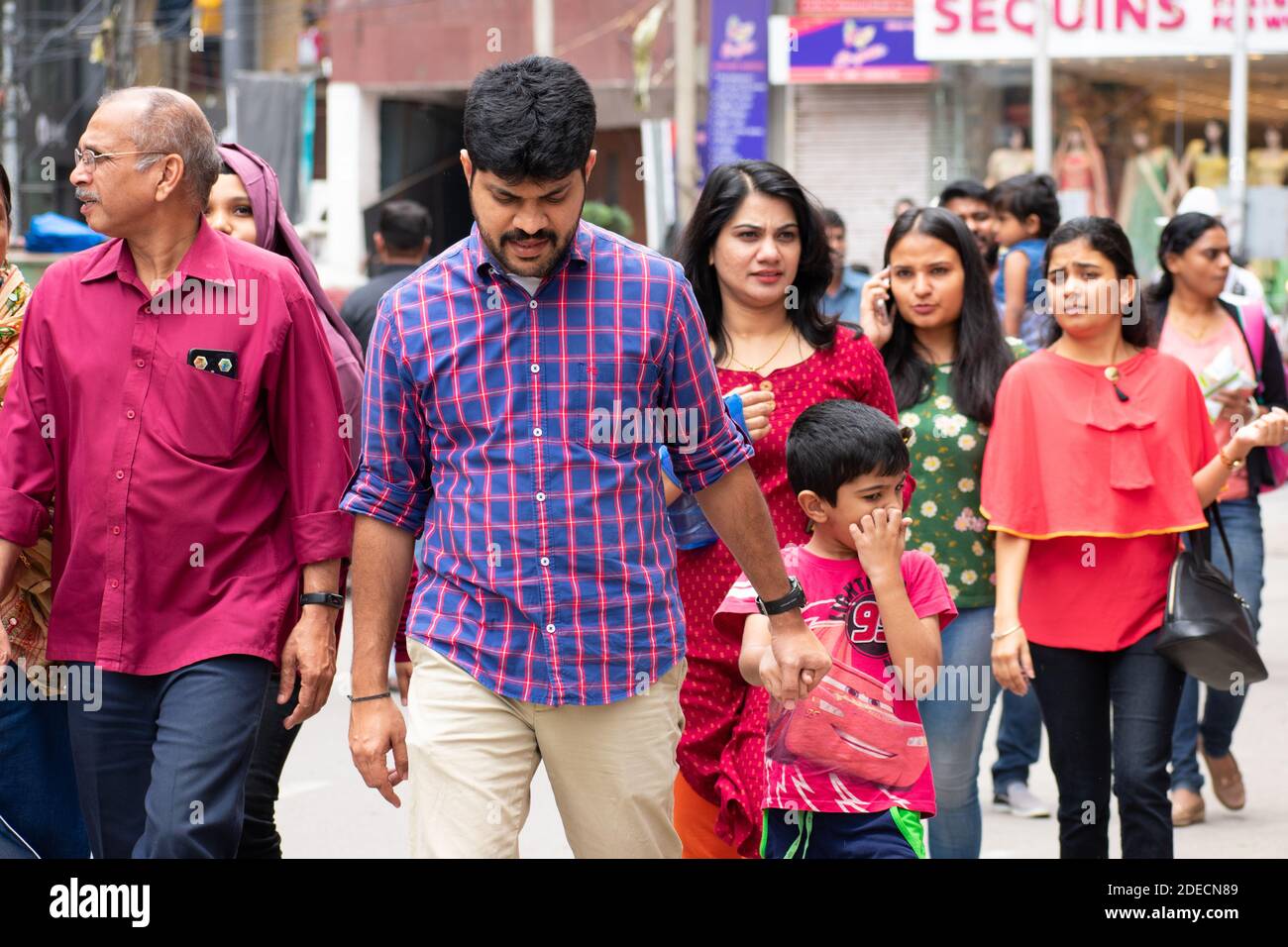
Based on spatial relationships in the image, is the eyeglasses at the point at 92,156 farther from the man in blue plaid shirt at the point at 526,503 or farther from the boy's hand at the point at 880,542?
the boy's hand at the point at 880,542

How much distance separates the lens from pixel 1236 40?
19.7 m

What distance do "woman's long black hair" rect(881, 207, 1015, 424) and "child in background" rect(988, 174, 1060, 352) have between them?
250 cm

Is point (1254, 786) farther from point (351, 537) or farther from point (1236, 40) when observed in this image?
point (1236, 40)

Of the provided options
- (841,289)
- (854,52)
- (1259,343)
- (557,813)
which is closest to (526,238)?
(557,813)

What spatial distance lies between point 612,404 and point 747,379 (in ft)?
3.68

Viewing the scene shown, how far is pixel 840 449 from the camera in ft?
13.0

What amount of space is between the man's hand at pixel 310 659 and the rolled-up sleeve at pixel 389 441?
0.39 m

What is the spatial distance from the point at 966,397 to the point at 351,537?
1973mm

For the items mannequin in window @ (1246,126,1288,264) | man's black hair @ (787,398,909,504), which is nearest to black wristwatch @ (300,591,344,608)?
man's black hair @ (787,398,909,504)

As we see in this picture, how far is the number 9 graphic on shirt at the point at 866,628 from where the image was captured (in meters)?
3.96

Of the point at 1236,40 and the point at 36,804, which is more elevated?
the point at 1236,40

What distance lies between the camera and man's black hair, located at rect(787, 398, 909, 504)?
395 centimetres

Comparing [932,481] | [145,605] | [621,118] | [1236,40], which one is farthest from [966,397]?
[621,118]

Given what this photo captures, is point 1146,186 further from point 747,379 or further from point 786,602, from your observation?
point 786,602
